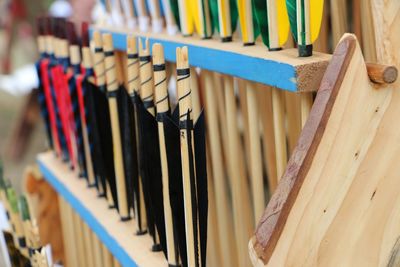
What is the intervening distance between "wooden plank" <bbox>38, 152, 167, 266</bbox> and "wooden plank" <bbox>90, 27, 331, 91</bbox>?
0.31 m

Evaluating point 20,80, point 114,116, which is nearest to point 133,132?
point 114,116

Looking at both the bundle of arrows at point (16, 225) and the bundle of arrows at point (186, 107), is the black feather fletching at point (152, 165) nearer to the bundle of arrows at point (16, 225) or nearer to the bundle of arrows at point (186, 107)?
the bundle of arrows at point (186, 107)

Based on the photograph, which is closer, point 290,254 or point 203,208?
point 290,254

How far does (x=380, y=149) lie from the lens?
0.69 metres

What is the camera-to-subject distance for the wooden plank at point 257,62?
0.71m

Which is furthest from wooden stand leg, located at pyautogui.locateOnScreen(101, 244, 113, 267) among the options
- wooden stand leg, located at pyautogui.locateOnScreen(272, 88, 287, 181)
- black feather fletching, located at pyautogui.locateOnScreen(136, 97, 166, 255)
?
wooden stand leg, located at pyautogui.locateOnScreen(272, 88, 287, 181)

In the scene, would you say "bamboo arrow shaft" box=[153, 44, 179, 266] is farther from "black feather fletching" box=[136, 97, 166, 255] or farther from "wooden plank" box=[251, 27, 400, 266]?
"wooden plank" box=[251, 27, 400, 266]

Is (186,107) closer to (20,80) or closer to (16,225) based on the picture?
(16,225)

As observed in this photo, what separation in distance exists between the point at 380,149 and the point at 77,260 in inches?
37.9

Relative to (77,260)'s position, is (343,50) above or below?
above

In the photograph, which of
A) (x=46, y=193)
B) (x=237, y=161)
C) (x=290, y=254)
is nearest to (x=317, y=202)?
(x=290, y=254)

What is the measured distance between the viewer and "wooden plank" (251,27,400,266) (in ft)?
2.16

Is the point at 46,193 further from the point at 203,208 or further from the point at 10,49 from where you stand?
the point at 10,49

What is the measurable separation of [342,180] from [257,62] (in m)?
0.19
